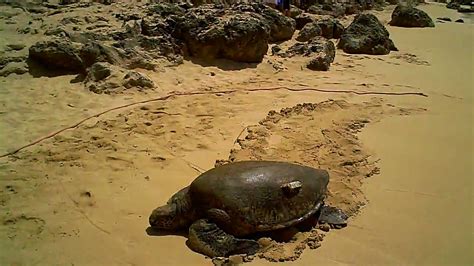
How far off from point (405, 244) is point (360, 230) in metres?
0.25

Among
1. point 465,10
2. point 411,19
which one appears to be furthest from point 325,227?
point 465,10

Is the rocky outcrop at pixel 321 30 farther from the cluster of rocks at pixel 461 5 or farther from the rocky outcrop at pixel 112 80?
the cluster of rocks at pixel 461 5

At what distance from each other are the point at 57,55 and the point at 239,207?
3.82 metres

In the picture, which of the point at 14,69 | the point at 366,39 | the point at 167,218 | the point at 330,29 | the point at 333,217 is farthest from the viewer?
the point at 330,29

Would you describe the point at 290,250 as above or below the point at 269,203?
below

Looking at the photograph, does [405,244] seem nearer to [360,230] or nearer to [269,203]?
[360,230]

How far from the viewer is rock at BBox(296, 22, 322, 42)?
23.9ft

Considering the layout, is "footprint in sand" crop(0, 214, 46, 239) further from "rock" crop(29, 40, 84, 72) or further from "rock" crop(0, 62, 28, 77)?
"rock" crop(0, 62, 28, 77)

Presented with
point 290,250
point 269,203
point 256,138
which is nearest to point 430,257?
point 290,250

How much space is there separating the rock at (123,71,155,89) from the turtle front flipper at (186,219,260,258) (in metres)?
2.86

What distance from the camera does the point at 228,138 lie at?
370cm

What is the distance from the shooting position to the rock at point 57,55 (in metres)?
A: 5.08

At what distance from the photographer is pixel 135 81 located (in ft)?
15.8

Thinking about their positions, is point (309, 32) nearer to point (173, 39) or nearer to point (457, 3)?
point (173, 39)
